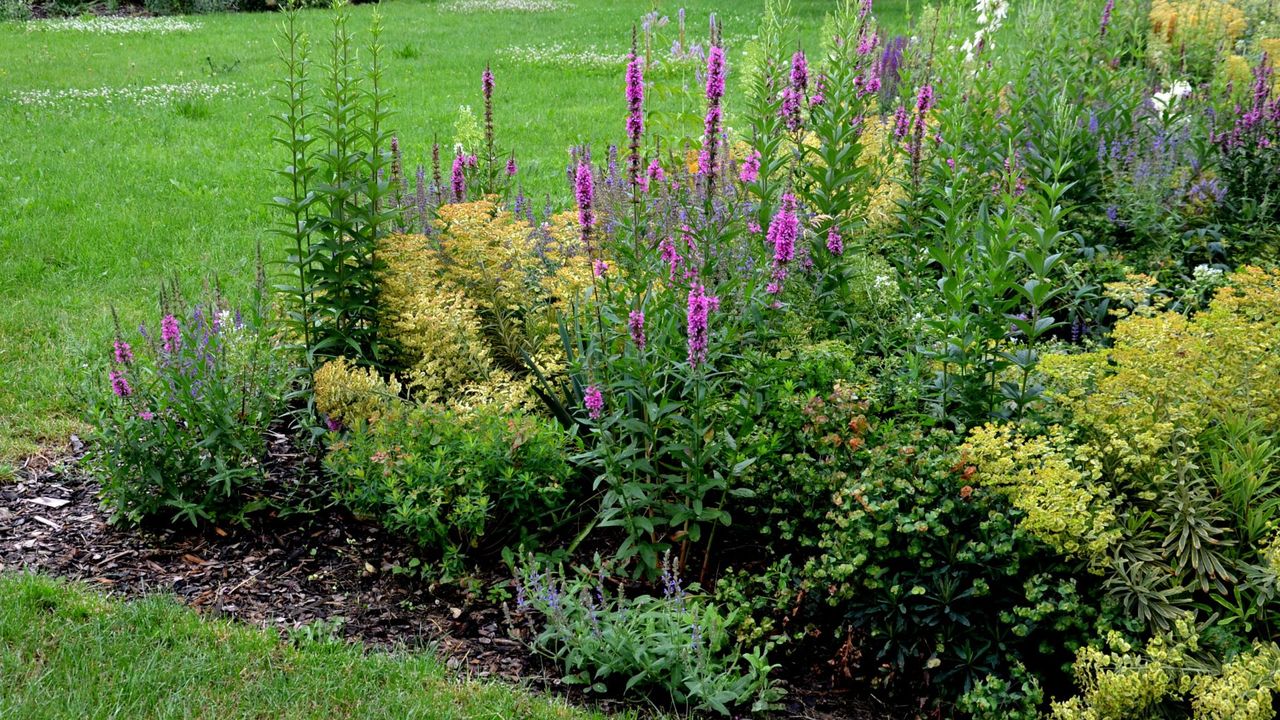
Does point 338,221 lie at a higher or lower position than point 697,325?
higher

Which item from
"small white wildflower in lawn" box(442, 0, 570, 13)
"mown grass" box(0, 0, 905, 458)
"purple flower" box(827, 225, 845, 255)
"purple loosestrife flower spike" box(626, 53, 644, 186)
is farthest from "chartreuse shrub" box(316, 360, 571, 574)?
"small white wildflower in lawn" box(442, 0, 570, 13)

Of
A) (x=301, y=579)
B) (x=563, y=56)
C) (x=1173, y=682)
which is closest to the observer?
(x=1173, y=682)

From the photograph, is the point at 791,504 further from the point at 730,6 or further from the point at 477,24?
the point at 730,6

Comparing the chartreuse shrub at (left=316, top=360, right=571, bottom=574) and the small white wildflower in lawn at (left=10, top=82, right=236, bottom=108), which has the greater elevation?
the small white wildflower in lawn at (left=10, top=82, right=236, bottom=108)

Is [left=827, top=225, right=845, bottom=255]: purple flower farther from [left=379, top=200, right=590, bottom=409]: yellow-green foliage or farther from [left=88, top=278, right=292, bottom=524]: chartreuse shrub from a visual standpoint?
[left=88, top=278, right=292, bottom=524]: chartreuse shrub

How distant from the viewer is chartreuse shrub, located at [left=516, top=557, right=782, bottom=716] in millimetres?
3227

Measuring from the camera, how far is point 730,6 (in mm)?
20969

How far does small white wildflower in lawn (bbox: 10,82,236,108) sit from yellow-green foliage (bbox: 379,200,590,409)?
27.2ft

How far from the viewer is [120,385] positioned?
160 inches

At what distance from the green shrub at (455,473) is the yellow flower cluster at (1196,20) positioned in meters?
6.65

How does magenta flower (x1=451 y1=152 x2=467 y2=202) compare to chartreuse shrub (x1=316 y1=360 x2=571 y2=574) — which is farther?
magenta flower (x1=451 y1=152 x2=467 y2=202)

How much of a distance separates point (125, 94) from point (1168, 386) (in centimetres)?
1196

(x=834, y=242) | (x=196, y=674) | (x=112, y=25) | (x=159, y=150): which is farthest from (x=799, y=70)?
(x=112, y=25)

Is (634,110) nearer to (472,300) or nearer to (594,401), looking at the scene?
(594,401)
